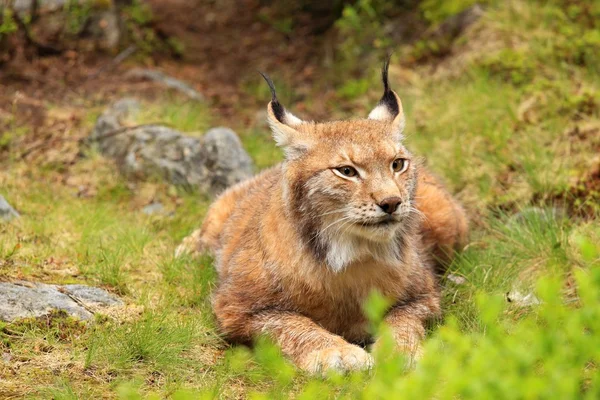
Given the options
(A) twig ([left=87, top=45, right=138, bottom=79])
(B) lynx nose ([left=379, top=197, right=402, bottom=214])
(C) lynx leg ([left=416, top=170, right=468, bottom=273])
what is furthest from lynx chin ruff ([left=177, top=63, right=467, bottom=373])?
(A) twig ([left=87, top=45, right=138, bottom=79])

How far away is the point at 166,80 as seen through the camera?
406 inches

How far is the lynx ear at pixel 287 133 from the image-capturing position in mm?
4816

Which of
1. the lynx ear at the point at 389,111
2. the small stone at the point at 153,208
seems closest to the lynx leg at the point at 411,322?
the lynx ear at the point at 389,111

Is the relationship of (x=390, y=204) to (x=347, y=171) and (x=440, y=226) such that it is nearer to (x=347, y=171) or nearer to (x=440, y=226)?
(x=347, y=171)

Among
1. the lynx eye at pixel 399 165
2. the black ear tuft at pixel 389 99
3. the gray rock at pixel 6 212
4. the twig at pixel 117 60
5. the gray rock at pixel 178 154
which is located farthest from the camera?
the twig at pixel 117 60

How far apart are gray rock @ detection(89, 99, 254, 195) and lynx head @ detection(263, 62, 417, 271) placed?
2.97 metres

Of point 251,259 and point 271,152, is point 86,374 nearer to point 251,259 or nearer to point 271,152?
point 251,259

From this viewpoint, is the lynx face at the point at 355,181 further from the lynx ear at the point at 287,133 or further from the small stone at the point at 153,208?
the small stone at the point at 153,208

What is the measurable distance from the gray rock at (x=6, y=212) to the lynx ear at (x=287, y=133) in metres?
2.73

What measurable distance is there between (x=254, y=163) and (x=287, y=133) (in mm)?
3430

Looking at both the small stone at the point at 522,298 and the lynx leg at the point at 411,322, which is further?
the small stone at the point at 522,298

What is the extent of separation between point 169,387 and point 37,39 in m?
7.18

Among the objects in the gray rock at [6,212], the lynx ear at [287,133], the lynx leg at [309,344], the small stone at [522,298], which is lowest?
the small stone at [522,298]

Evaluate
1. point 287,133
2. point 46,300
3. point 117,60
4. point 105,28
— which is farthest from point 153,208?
point 105,28
